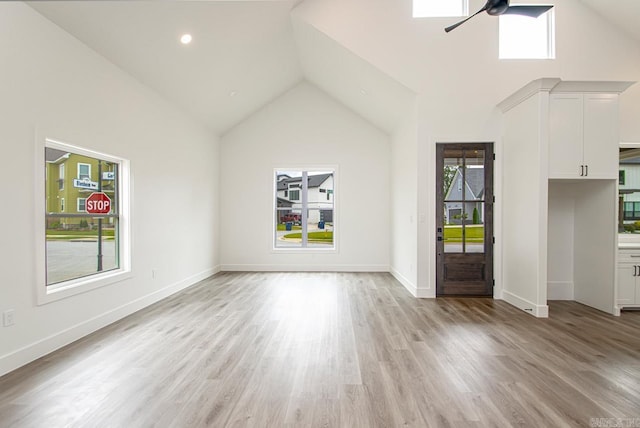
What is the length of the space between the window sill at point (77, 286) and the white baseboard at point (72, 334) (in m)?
0.32

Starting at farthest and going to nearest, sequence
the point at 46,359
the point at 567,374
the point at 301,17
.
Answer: the point at 301,17, the point at 46,359, the point at 567,374

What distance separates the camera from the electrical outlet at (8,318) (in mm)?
2422

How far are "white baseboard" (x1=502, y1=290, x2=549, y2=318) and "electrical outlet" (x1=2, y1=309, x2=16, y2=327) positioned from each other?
17.0 feet

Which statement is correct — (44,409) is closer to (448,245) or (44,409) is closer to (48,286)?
(48,286)

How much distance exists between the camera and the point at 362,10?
14.8 ft

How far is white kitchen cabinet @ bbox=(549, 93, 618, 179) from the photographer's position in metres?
3.86

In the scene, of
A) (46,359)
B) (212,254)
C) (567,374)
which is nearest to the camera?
(567,374)

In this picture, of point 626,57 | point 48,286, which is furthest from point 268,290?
point 626,57

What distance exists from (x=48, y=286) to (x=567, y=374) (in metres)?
4.44

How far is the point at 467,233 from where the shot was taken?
4676 mm

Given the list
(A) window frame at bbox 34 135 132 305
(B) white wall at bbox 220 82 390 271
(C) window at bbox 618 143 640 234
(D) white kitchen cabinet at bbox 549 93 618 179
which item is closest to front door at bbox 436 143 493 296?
(D) white kitchen cabinet at bbox 549 93 618 179

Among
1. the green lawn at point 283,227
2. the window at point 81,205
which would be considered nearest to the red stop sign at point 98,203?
the window at point 81,205

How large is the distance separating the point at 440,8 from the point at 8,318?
6056mm

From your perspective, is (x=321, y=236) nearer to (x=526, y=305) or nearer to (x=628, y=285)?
(x=526, y=305)
